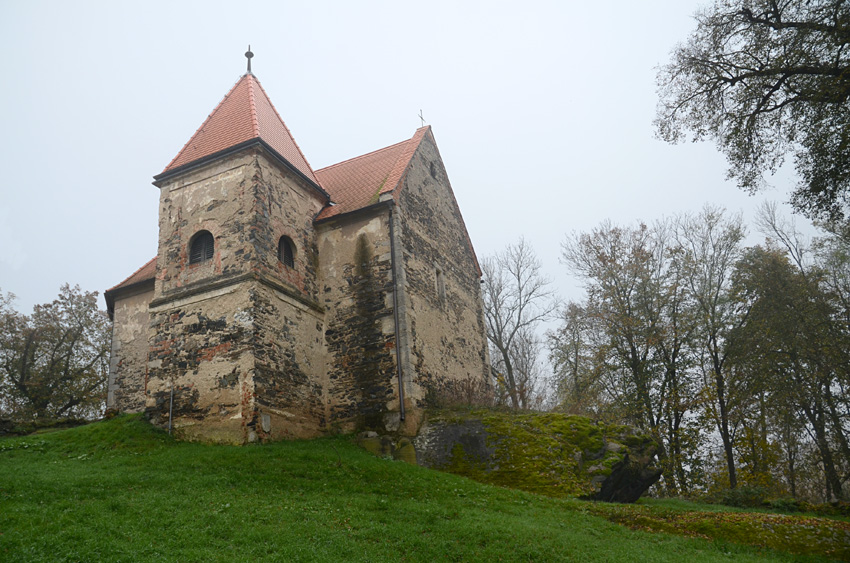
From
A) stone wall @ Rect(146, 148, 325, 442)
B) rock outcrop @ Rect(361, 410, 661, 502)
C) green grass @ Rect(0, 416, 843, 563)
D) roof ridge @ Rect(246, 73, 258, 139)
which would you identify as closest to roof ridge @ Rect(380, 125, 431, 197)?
stone wall @ Rect(146, 148, 325, 442)

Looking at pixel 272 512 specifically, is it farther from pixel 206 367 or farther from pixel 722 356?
pixel 722 356

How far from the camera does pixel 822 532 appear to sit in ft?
36.1

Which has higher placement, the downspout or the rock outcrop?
the downspout

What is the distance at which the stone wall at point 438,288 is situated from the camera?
1762 centimetres

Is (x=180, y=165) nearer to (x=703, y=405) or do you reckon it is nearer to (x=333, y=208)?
(x=333, y=208)

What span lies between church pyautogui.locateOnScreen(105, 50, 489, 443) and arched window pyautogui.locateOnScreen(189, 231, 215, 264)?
0.04 m

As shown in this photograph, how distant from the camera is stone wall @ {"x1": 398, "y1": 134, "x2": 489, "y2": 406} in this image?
17.6m

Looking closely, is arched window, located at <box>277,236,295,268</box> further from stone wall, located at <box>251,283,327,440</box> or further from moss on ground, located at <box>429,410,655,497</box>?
moss on ground, located at <box>429,410,655,497</box>

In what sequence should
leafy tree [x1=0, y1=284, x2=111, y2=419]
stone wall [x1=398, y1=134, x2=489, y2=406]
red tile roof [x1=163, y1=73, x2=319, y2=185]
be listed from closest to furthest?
red tile roof [x1=163, y1=73, x2=319, y2=185] < stone wall [x1=398, y1=134, x2=489, y2=406] < leafy tree [x1=0, y1=284, x2=111, y2=419]

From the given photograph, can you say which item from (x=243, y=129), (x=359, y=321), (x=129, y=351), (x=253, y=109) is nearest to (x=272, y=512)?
(x=359, y=321)

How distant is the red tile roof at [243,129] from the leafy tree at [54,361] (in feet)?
54.2


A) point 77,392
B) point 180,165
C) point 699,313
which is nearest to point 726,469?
point 699,313

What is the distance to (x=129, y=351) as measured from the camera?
21.0 m

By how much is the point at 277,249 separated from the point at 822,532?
1397 centimetres
